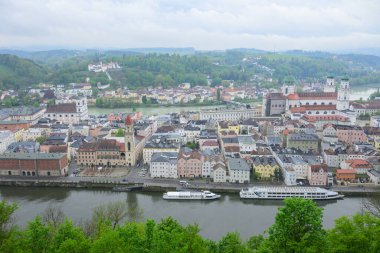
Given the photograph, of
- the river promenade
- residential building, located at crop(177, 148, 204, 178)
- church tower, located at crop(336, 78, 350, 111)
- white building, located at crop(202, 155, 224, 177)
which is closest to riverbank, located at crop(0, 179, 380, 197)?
the river promenade

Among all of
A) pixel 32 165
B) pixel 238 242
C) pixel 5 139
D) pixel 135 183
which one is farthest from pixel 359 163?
pixel 5 139

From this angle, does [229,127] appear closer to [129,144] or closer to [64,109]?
[129,144]

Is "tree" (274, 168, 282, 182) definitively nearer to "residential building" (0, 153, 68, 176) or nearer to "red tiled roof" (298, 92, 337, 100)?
"residential building" (0, 153, 68, 176)

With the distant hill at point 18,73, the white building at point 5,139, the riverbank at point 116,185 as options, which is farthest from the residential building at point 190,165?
the distant hill at point 18,73

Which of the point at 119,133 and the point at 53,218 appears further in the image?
the point at 119,133

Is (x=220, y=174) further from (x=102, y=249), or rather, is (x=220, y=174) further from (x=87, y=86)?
(x=87, y=86)

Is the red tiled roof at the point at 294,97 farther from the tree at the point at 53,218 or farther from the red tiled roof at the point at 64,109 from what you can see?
the tree at the point at 53,218

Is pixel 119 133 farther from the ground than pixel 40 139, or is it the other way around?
pixel 119 133
